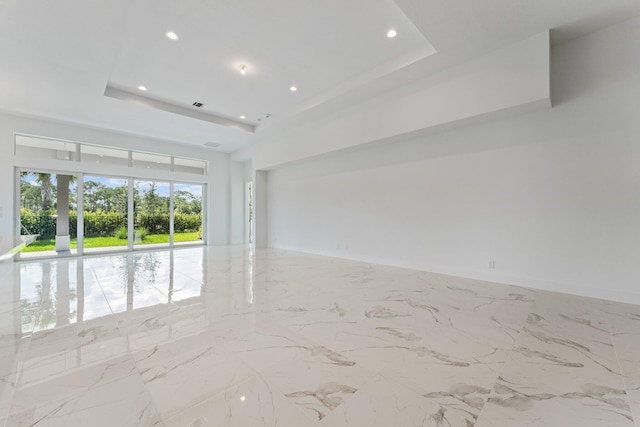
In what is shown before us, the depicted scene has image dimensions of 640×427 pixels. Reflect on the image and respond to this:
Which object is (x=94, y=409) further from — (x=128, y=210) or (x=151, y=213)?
(x=151, y=213)

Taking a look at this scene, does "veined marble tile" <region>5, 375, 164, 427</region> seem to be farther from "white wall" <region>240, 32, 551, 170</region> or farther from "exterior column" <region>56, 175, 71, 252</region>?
"exterior column" <region>56, 175, 71, 252</region>

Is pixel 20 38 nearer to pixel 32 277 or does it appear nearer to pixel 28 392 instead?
pixel 32 277

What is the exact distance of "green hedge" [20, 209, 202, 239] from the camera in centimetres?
698

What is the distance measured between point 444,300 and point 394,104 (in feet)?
12.1

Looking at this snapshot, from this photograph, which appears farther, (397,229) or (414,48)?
(397,229)

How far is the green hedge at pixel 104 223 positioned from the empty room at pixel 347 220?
0.08 meters

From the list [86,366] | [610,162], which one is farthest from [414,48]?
[86,366]

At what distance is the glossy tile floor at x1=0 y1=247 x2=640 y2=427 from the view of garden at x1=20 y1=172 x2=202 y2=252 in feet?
13.1

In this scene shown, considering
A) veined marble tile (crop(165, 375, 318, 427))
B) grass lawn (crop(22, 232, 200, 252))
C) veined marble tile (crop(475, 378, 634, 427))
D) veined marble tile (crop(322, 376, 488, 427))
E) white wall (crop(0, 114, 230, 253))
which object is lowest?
veined marble tile (crop(475, 378, 634, 427))

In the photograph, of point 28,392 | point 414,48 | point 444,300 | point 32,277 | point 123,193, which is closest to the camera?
point 28,392

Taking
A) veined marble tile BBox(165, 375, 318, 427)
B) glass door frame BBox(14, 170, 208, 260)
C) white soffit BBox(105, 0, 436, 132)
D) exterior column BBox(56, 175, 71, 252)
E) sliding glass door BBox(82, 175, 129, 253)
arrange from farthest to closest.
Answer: sliding glass door BBox(82, 175, 129, 253), exterior column BBox(56, 175, 71, 252), glass door frame BBox(14, 170, 208, 260), white soffit BBox(105, 0, 436, 132), veined marble tile BBox(165, 375, 318, 427)

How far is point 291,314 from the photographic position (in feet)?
10.2

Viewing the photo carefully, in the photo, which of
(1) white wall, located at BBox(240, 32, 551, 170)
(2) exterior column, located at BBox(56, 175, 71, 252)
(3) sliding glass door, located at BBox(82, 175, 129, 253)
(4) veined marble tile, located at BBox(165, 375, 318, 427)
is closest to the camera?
(4) veined marble tile, located at BBox(165, 375, 318, 427)

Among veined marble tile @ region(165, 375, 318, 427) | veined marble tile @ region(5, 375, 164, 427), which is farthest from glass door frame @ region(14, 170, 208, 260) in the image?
veined marble tile @ region(165, 375, 318, 427)
